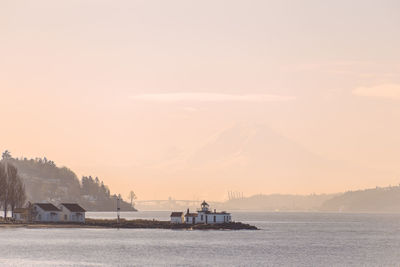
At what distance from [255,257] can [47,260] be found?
34.2 meters

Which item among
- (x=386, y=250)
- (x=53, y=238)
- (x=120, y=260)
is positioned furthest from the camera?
(x=53, y=238)

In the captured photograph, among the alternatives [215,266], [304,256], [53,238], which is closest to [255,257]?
[304,256]

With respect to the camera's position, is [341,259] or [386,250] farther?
[386,250]

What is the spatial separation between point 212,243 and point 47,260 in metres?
50.6

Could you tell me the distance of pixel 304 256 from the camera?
13788 cm

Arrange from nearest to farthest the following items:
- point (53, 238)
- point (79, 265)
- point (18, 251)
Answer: point (79, 265)
point (18, 251)
point (53, 238)

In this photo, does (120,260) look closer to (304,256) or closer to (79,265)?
(79,265)

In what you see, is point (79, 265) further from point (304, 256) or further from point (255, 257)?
point (304, 256)

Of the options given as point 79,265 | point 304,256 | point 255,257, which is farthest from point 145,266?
point 304,256

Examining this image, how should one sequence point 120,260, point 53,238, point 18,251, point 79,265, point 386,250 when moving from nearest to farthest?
point 79,265, point 120,260, point 18,251, point 386,250, point 53,238

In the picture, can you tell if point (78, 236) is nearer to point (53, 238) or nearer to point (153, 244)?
point (53, 238)

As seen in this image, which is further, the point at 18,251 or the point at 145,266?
the point at 18,251

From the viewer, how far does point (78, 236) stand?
181 metres

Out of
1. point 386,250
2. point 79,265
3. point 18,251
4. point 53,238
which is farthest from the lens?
point 53,238
